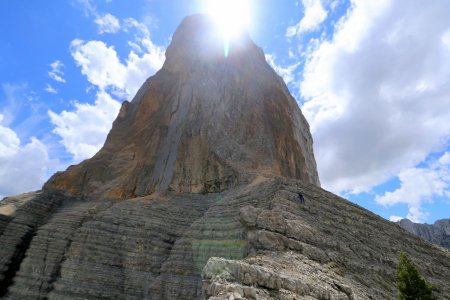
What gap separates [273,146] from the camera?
4612 cm

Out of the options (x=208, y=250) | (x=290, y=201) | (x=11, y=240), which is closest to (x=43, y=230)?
(x=11, y=240)

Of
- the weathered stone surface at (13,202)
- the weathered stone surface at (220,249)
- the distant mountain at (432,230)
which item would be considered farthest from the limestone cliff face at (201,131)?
the distant mountain at (432,230)

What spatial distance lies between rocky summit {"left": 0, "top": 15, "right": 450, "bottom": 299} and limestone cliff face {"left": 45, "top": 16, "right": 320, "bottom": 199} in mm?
197

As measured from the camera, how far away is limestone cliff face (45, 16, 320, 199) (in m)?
38.2

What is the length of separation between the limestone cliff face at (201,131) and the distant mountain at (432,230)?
59.9 meters

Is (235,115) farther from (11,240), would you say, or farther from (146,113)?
(11,240)

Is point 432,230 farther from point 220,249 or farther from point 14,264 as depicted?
point 14,264

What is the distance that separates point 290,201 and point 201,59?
3489 cm

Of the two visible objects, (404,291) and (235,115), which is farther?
(235,115)

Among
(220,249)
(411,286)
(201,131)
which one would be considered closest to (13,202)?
(201,131)

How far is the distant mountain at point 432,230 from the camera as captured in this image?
99.7 m

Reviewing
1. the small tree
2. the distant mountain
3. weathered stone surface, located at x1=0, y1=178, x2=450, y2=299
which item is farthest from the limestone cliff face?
the distant mountain

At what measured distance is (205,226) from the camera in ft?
79.6

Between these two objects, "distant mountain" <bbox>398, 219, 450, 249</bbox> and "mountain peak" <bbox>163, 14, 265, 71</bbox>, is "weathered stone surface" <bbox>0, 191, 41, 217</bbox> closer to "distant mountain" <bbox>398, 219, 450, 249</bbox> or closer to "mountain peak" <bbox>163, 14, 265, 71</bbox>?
"mountain peak" <bbox>163, 14, 265, 71</bbox>
